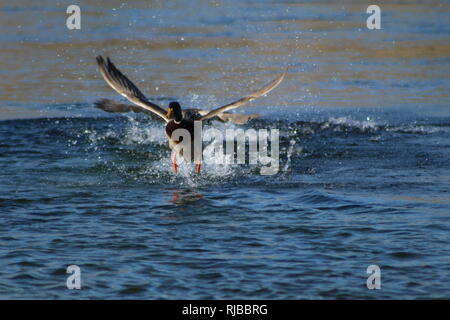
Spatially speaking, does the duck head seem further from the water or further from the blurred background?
the blurred background

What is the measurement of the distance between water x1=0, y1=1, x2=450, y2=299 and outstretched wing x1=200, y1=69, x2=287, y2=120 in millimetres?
736

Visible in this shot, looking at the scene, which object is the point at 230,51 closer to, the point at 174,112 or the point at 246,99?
the point at 174,112

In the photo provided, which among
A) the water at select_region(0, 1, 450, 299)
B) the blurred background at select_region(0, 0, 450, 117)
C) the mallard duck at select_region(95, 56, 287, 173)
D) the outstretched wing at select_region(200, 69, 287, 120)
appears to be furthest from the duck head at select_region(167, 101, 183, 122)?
the blurred background at select_region(0, 0, 450, 117)

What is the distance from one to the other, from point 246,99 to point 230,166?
1.21 metres

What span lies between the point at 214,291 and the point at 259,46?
33.6 feet

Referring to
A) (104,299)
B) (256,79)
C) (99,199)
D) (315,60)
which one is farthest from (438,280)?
(315,60)

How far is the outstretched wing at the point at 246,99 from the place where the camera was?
859cm

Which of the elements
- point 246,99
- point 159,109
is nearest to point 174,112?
point 159,109

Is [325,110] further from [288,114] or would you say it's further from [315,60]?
[315,60]

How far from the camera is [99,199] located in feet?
27.2

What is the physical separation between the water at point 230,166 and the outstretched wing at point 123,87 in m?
0.71

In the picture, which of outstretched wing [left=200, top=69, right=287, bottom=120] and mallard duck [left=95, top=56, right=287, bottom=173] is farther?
mallard duck [left=95, top=56, right=287, bottom=173]

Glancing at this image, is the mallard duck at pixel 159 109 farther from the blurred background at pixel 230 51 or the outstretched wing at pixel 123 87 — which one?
the blurred background at pixel 230 51

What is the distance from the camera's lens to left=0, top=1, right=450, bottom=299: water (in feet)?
20.9
